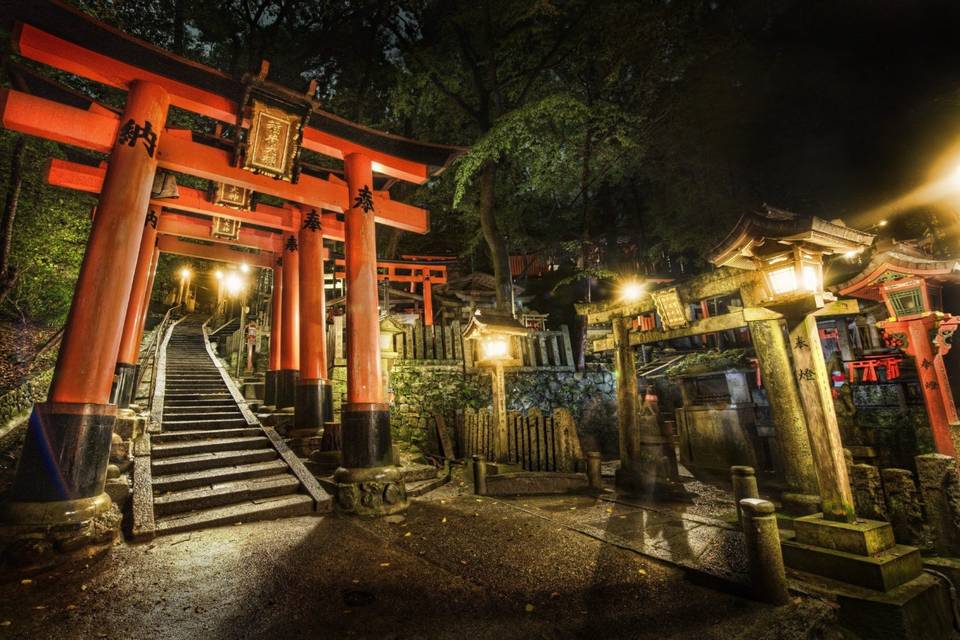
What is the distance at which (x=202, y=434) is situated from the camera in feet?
27.7

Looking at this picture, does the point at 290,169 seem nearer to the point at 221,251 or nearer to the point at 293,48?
the point at 221,251

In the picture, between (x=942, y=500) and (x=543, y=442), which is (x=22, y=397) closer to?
(x=543, y=442)

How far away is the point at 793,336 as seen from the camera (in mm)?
5301

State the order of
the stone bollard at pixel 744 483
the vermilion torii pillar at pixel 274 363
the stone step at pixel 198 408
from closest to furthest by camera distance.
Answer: the stone bollard at pixel 744 483 < the stone step at pixel 198 408 < the vermilion torii pillar at pixel 274 363

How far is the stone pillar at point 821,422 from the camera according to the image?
4.63 m

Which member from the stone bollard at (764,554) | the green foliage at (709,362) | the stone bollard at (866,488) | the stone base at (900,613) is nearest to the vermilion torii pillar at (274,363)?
the stone bollard at (764,554)

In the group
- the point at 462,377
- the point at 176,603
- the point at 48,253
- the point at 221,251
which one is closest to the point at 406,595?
the point at 176,603

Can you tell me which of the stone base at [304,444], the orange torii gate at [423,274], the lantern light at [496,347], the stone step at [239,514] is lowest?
the stone step at [239,514]

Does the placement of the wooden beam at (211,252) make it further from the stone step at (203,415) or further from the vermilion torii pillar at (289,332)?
the stone step at (203,415)

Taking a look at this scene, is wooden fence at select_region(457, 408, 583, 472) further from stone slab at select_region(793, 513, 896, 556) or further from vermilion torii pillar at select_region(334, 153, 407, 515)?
stone slab at select_region(793, 513, 896, 556)

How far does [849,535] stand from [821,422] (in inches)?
49.7

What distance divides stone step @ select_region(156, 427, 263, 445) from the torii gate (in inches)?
105

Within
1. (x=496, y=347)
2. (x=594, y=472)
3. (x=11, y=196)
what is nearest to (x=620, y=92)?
(x=496, y=347)

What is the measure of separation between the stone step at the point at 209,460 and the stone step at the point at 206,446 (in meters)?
0.14
